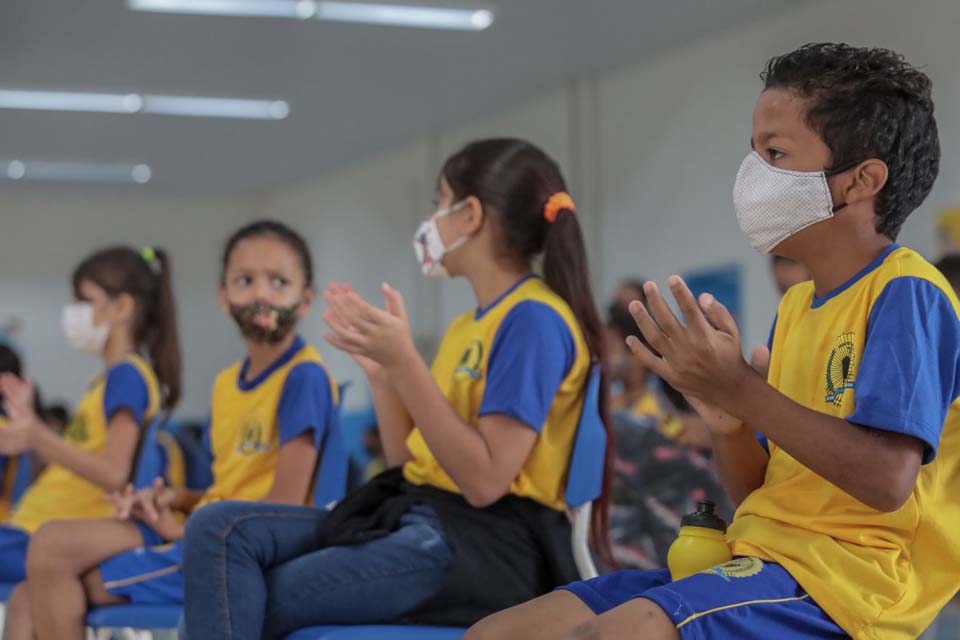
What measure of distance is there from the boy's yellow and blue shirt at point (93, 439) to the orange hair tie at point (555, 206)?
142 cm

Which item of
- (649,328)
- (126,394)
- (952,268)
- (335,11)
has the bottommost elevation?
(126,394)

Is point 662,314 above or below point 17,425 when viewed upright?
above

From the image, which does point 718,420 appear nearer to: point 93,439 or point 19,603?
point 19,603

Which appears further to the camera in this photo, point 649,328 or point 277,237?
point 277,237

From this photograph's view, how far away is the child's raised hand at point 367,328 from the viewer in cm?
214

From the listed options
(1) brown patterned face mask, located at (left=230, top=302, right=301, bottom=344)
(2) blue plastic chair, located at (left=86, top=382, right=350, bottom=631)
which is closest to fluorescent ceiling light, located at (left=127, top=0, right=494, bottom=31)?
(1) brown patterned face mask, located at (left=230, top=302, right=301, bottom=344)

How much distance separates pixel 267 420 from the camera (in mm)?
2896

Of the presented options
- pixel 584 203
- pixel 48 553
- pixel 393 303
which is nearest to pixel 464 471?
pixel 393 303

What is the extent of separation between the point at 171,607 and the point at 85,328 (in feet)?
4.14

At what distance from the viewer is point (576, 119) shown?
395 inches

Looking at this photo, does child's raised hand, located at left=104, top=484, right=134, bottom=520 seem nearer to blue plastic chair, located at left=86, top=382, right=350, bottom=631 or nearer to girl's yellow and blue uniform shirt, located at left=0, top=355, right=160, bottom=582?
blue plastic chair, located at left=86, top=382, right=350, bottom=631

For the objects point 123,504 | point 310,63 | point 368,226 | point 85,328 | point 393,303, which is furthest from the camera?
point 368,226

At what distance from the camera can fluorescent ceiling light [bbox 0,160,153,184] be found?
43.9 feet

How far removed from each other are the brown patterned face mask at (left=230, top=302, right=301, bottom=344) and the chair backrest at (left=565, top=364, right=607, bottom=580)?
0.96 meters
